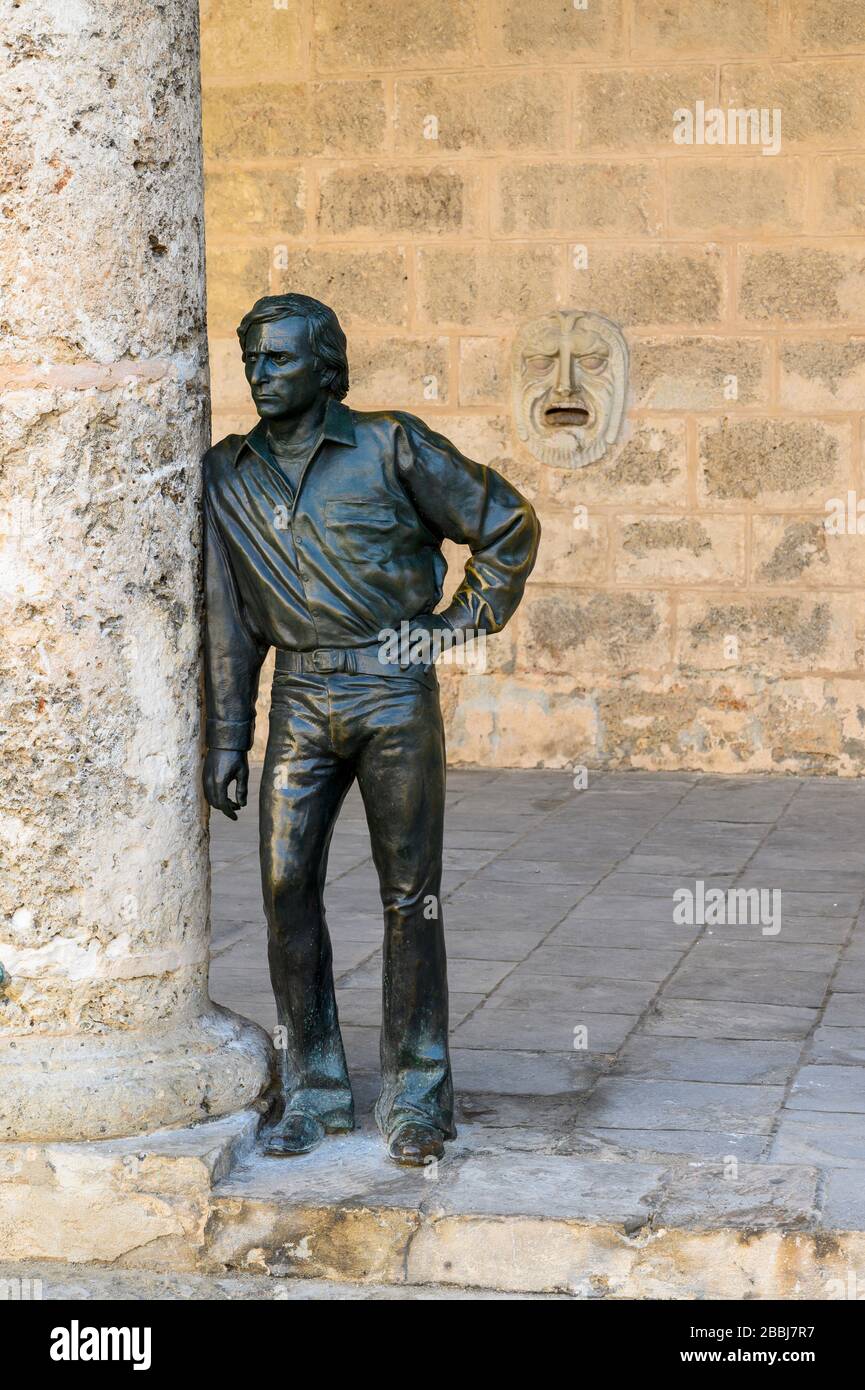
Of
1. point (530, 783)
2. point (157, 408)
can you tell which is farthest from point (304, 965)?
point (530, 783)

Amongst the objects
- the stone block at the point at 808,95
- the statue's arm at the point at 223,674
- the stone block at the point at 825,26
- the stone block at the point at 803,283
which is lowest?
the statue's arm at the point at 223,674

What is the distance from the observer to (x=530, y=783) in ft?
30.0

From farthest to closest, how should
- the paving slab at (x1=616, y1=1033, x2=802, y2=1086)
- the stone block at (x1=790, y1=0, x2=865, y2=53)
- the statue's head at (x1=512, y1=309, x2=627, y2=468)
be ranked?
the statue's head at (x1=512, y1=309, x2=627, y2=468), the stone block at (x1=790, y1=0, x2=865, y2=53), the paving slab at (x1=616, y1=1033, x2=802, y2=1086)

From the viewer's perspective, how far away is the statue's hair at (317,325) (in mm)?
4188

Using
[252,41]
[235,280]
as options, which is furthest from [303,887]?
[252,41]

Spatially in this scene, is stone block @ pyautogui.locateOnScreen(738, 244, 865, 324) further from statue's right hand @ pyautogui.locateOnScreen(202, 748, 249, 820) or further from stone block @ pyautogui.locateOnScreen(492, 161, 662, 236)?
statue's right hand @ pyautogui.locateOnScreen(202, 748, 249, 820)

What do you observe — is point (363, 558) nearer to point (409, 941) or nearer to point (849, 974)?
point (409, 941)

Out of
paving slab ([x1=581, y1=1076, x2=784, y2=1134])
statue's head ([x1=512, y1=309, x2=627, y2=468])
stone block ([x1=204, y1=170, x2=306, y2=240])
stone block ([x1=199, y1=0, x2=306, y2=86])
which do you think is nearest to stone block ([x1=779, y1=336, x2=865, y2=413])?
statue's head ([x1=512, y1=309, x2=627, y2=468])

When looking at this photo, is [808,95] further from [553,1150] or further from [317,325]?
[553,1150]

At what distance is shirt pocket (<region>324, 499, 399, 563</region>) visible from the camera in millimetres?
4184

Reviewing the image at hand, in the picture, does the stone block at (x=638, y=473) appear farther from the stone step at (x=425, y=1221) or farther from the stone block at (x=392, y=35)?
the stone step at (x=425, y=1221)

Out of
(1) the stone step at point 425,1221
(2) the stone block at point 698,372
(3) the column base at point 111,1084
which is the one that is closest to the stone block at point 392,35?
(2) the stone block at point 698,372

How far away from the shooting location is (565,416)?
30.2 feet

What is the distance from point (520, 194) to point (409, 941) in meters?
5.60
